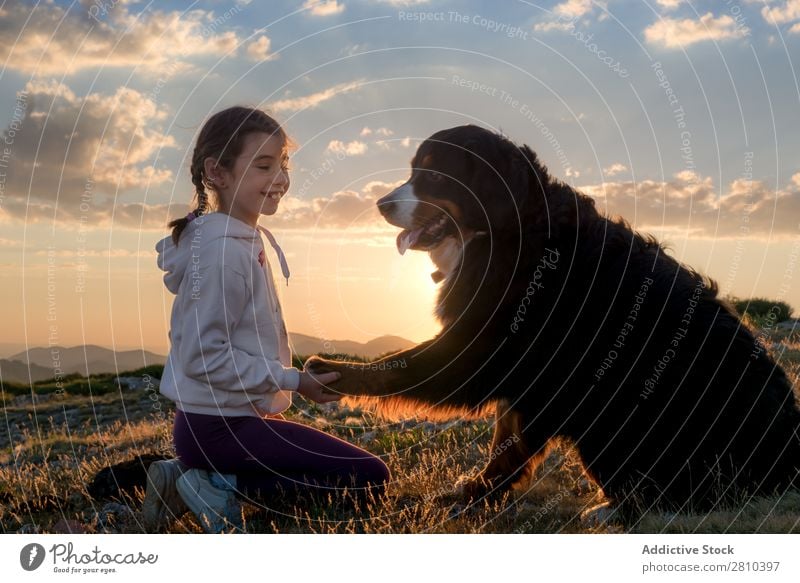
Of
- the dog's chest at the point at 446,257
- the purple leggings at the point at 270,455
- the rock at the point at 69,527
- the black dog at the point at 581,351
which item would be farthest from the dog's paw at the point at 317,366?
the rock at the point at 69,527

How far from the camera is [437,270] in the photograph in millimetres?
5449

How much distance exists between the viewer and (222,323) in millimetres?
4250

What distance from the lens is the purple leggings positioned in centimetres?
445

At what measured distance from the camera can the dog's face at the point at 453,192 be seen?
5.15 m

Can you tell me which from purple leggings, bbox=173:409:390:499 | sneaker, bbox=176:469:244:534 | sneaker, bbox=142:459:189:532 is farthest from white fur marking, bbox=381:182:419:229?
sneaker, bbox=142:459:189:532

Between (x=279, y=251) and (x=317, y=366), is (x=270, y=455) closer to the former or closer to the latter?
(x=317, y=366)

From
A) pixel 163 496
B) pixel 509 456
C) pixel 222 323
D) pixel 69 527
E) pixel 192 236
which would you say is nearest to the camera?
pixel 222 323

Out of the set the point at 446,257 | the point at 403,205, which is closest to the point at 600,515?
the point at 446,257

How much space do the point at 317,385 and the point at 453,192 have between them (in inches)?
62.2

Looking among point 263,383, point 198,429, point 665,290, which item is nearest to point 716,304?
point 665,290

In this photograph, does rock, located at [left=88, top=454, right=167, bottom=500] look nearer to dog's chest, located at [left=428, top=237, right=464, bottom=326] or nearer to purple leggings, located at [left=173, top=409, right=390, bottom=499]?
purple leggings, located at [left=173, top=409, right=390, bottom=499]

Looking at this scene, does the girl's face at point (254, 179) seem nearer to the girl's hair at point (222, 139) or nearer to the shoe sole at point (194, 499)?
the girl's hair at point (222, 139)
